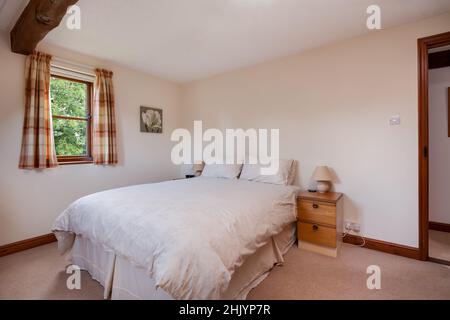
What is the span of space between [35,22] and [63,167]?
1585 millimetres

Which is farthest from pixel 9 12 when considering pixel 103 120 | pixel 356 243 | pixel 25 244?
pixel 356 243

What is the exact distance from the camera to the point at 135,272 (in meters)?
1.47

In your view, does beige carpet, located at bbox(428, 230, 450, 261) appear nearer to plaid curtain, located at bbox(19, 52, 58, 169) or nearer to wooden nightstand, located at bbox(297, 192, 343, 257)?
wooden nightstand, located at bbox(297, 192, 343, 257)

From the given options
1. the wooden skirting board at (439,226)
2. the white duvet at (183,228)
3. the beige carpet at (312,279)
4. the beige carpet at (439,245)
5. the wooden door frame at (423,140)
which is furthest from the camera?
the wooden skirting board at (439,226)

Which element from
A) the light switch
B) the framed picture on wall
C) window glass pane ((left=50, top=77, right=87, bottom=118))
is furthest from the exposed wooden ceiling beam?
the light switch

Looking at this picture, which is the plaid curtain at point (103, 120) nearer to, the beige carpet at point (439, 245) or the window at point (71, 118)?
the window at point (71, 118)

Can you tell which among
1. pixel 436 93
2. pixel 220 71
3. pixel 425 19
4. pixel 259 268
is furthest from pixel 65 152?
pixel 436 93

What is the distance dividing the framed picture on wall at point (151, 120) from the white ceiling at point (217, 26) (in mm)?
813

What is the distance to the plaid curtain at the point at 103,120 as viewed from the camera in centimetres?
298

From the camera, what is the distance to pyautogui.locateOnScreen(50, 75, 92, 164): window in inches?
109

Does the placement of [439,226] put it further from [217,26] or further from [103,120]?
[103,120]

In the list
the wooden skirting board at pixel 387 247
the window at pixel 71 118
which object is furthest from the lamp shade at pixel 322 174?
the window at pixel 71 118

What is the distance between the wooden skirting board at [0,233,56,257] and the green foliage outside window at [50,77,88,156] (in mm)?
1029

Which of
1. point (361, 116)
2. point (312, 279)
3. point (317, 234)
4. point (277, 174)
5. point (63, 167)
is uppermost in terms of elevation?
point (361, 116)
